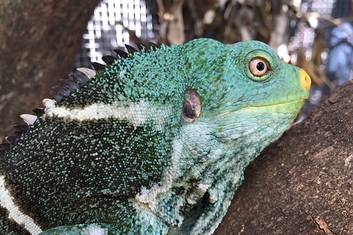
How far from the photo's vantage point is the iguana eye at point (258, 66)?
1.22m

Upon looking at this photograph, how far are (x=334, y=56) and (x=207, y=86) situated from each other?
243cm

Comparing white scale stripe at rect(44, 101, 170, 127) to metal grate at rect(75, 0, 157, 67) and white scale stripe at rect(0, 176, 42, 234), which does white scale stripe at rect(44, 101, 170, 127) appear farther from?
metal grate at rect(75, 0, 157, 67)

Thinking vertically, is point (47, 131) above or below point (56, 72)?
above

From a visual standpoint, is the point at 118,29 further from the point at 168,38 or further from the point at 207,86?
the point at 207,86

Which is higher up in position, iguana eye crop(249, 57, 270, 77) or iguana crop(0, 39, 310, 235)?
iguana eye crop(249, 57, 270, 77)

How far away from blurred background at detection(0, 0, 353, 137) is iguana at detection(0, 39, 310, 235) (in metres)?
0.25

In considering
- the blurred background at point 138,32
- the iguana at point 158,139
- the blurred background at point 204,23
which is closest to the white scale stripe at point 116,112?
the iguana at point 158,139

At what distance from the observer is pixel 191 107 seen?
47.6 inches

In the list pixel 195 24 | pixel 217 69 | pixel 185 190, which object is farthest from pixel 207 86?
pixel 195 24

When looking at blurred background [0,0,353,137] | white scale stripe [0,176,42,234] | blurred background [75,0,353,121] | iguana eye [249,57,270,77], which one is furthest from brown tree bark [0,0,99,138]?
iguana eye [249,57,270,77]

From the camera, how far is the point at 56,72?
2.14m

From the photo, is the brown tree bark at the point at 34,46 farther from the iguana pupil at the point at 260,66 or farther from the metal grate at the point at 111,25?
the iguana pupil at the point at 260,66

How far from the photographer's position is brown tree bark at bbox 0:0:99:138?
188 centimetres

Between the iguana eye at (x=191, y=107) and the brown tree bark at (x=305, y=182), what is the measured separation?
0.72ft
